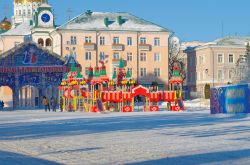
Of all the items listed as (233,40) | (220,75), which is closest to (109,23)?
(220,75)

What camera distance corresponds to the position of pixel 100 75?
54.1 metres

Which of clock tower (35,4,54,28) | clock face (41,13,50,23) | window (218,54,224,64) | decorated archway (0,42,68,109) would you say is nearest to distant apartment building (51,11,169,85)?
clock tower (35,4,54,28)

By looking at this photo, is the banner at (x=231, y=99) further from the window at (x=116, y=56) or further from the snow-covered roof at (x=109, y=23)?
the snow-covered roof at (x=109, y=23)

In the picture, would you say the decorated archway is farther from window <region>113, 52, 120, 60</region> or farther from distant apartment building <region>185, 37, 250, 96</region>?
distant apartment building <region>185, 37, 250, 96</region>

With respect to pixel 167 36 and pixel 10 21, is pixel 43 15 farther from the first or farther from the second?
pixel 10 21

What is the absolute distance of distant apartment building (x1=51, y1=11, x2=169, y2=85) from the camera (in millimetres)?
85062

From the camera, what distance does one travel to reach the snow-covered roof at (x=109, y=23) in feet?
282

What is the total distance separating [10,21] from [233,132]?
102 metres

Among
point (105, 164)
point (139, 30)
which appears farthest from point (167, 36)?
point (105, 164)

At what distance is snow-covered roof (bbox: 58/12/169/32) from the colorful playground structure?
86.3 ft

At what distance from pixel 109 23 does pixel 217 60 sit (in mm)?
16123

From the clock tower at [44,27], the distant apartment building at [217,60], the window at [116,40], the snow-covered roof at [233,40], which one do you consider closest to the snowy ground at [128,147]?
the window at [116,40]

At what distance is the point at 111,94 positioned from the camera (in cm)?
5153

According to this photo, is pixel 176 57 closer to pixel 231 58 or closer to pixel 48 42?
pixel 231 58
